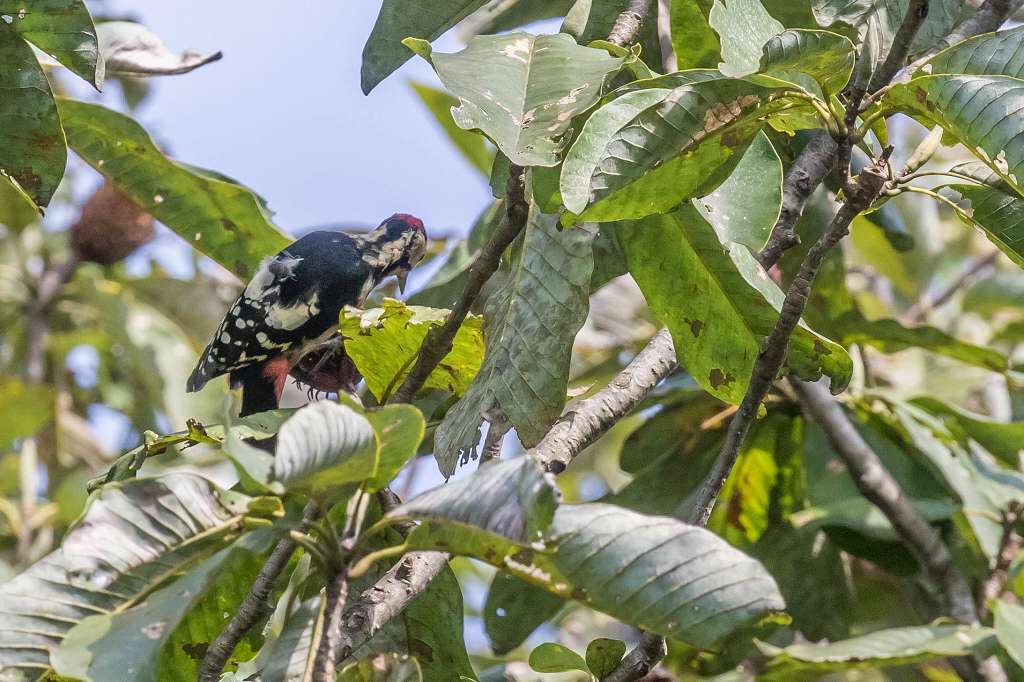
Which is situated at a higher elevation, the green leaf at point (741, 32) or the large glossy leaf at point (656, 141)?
the green leaf at point (741, 32)

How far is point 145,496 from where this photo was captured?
1.21 metres

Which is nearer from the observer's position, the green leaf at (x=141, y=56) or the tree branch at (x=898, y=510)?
the green leaf at (x=141, y=56)

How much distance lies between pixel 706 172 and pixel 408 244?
175 centimetres

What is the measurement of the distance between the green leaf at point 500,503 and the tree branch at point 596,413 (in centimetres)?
39

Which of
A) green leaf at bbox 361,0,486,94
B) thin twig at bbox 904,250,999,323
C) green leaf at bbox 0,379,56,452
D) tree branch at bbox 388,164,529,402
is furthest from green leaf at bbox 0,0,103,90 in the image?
thin twig at bbox 904,250,999,323

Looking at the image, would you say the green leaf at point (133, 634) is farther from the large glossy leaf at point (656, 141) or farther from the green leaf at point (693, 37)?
the green leaf at point (693, 37)

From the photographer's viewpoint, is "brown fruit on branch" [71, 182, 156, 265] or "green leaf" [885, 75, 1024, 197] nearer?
"green leaf" [885, 75, 1024, 197]

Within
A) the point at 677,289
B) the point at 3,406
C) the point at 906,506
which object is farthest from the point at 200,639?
the point at 3,406

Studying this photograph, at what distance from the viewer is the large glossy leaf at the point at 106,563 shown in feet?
3.84

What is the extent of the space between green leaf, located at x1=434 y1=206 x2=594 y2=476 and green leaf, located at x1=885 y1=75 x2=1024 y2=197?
0.49m

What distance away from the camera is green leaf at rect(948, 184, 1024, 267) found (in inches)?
58.5

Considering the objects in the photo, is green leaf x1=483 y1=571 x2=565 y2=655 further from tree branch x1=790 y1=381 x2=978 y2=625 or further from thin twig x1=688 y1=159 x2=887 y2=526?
thin twig x1=688 y1=159 x2=887 y2=526

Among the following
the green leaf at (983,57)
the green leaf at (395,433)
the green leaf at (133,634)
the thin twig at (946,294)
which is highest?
the green leaf at (983,57)

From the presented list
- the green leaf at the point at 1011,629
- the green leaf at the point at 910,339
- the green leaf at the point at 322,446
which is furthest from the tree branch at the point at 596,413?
Answer: the green leaf at the point at 910,339
